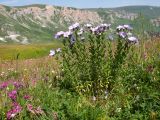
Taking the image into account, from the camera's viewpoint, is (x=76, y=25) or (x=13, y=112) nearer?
(x=13, y=112)

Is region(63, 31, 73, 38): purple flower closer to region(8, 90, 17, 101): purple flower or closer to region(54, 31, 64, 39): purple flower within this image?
region(54, 31, 64, 39): purple flower

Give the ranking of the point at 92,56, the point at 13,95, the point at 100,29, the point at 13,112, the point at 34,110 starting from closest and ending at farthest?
the point at 13,112 < the point at 34,110 < the point at 13,95 < the point at 100,29 < the point at 92,56

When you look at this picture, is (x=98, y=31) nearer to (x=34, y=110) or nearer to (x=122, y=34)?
(x=122, y=34)

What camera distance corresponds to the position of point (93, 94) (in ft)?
24.8

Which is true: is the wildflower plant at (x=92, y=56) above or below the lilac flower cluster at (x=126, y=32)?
below

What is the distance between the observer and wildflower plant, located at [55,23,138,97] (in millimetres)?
7633

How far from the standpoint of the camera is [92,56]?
774 centimetres

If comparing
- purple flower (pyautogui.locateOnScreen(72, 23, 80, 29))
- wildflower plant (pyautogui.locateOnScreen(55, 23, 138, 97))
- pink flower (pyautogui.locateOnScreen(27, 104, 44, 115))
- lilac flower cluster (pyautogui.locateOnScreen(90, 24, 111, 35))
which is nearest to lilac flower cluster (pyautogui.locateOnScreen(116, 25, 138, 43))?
wildflower plant (pyautogui.locateOnScreen(55, 23, 138, 97))

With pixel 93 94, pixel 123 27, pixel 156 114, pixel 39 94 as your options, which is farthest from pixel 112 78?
pixel 156 114

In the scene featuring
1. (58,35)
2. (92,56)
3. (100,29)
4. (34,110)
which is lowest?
(34,110)

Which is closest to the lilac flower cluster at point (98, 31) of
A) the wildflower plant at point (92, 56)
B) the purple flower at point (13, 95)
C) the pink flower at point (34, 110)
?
the wildflower plant at point (92, 56)

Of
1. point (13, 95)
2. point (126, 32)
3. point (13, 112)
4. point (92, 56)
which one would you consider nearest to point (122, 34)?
point (126, 32)

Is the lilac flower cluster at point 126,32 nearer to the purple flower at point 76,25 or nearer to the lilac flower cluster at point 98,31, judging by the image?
the lilac flower cluster at point 98,31

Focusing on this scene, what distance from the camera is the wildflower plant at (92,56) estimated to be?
7.63 m
